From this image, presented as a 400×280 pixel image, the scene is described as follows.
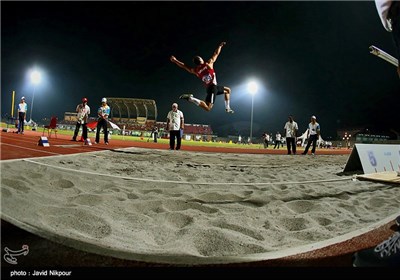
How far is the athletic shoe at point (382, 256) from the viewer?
0.66 metres

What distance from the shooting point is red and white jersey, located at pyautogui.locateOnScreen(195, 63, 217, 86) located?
1.98 metres

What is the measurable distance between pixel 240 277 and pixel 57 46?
226 cm

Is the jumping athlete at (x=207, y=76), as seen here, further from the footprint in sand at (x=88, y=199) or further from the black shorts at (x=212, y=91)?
the footprint in sand at (x=88, y=199)

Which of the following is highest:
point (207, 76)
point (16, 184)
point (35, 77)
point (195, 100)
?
point (207, 76)

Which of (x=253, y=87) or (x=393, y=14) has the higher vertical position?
(x=253, y=87)

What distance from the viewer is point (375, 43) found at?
201 cm

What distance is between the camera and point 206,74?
78.3 inches

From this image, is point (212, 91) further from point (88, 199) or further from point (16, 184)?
point (16, 184)

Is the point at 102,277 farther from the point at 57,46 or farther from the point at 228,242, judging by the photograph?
the point at 57,46

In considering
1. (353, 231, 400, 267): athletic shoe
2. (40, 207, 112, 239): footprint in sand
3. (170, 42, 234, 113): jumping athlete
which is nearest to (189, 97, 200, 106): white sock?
(170, 42, 234, 113): jumping athlete

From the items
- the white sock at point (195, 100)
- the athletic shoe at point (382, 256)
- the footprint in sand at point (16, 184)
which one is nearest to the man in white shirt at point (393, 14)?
the athletic shoe at point (382, 256)

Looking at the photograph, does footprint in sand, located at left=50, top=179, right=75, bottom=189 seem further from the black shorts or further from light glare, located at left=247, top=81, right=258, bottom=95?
light glare, located at left=247, top=81, right=258, bottom=95

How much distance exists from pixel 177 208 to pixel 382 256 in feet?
2.86

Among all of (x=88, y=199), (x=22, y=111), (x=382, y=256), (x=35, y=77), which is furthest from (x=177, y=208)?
(x=22, y=111)
